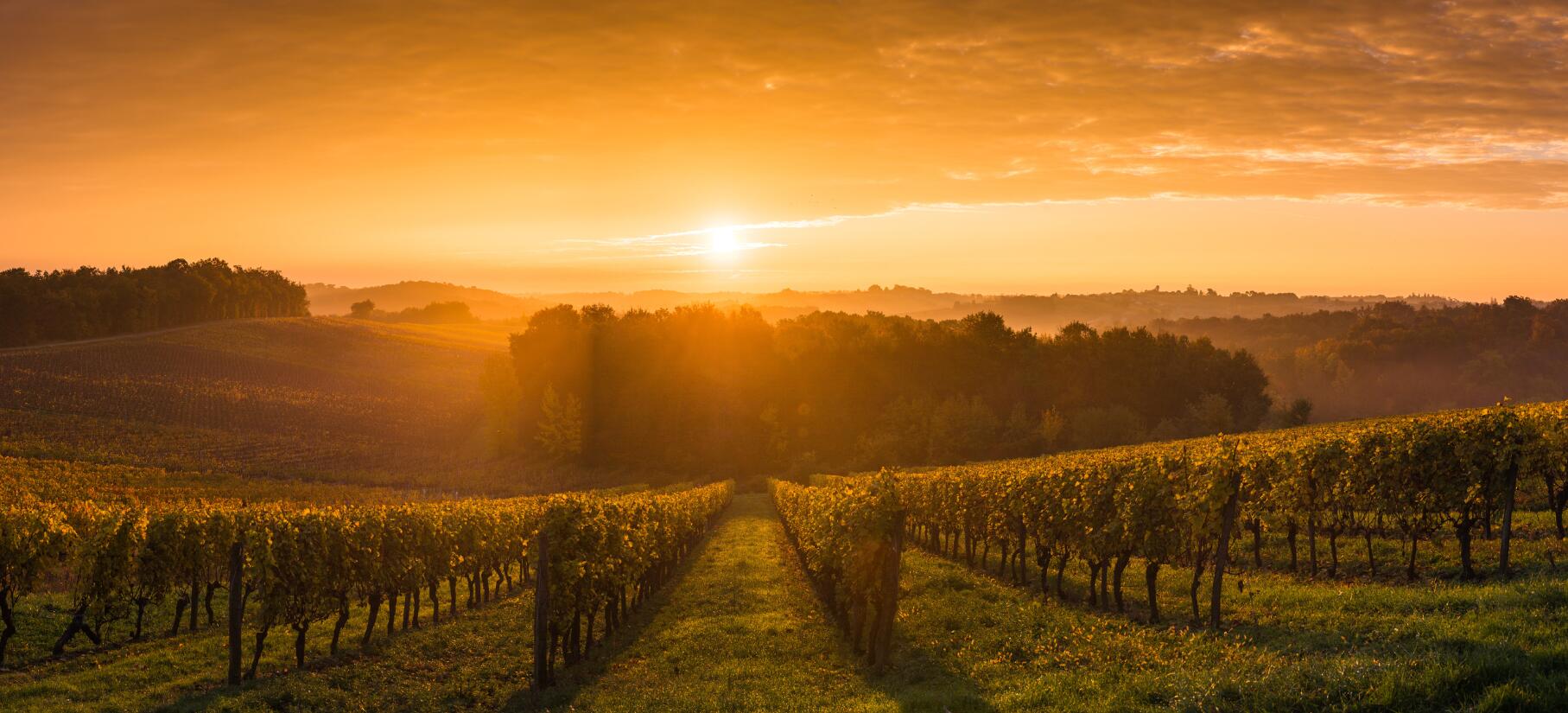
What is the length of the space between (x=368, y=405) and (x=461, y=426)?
42.6ft

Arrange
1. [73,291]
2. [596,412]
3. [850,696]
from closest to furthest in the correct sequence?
1. [850,696]
2. [596,412]
3. [73,291]

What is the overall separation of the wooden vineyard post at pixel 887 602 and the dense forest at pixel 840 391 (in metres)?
67.4

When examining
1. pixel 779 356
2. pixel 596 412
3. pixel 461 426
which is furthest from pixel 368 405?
A: pixel 779 356

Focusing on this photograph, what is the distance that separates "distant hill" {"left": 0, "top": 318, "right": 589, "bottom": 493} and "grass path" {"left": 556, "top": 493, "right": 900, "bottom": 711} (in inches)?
2025

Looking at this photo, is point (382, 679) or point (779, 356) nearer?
point (382, 679)

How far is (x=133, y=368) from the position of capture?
98.0 metres

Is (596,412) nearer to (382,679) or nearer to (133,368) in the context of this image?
(133,368)

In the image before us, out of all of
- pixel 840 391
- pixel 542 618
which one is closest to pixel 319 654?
pixel 542 618

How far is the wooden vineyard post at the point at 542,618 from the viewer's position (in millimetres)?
16500

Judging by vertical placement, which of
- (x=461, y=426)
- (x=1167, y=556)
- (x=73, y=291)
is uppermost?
(x=73, y=291)

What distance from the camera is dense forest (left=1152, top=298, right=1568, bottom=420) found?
125688mm

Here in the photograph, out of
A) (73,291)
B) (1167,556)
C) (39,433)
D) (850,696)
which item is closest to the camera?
(850,696)

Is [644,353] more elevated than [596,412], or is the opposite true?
[644,353]

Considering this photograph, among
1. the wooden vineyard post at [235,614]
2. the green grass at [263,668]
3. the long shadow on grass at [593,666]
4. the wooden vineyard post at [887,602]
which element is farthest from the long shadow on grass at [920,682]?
the wooden vineyard post at [235,614]
